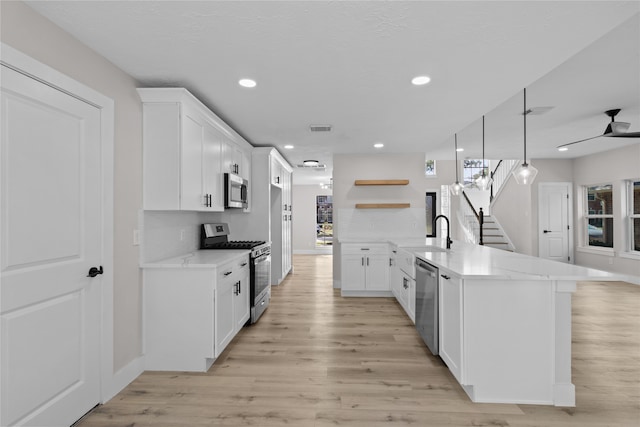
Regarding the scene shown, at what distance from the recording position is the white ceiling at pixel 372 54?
5.69 ft

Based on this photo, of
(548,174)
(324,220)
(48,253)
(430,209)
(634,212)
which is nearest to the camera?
(48,253)

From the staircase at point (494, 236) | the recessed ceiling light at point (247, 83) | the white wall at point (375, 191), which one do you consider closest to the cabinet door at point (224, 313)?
→ the recessed ceiling light at point (247, 83)

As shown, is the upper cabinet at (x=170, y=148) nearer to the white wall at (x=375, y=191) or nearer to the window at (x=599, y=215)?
the white wall at (x=375, y=191)

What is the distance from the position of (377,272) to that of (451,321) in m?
2.60

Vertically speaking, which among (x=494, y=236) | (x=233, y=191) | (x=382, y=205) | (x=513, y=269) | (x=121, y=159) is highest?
(x=121, y=159)

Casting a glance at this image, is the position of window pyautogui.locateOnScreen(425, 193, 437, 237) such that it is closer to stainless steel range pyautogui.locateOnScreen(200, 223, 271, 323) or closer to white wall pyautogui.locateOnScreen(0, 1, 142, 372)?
stainless steel range pyautogui.locateOnScreen(200, 223, 271, 323)

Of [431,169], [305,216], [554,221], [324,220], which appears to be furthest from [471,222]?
[305,216]

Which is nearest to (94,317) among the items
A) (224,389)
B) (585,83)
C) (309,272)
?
(224,389)

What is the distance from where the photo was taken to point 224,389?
2371 mm

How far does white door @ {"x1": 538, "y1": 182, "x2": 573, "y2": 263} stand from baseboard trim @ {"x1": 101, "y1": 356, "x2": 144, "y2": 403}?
8.25 m

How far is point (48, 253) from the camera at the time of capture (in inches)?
70.8

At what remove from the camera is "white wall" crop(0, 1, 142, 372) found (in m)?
1.93

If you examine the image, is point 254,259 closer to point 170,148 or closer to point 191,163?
point 191,163

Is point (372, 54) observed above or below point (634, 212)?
above
